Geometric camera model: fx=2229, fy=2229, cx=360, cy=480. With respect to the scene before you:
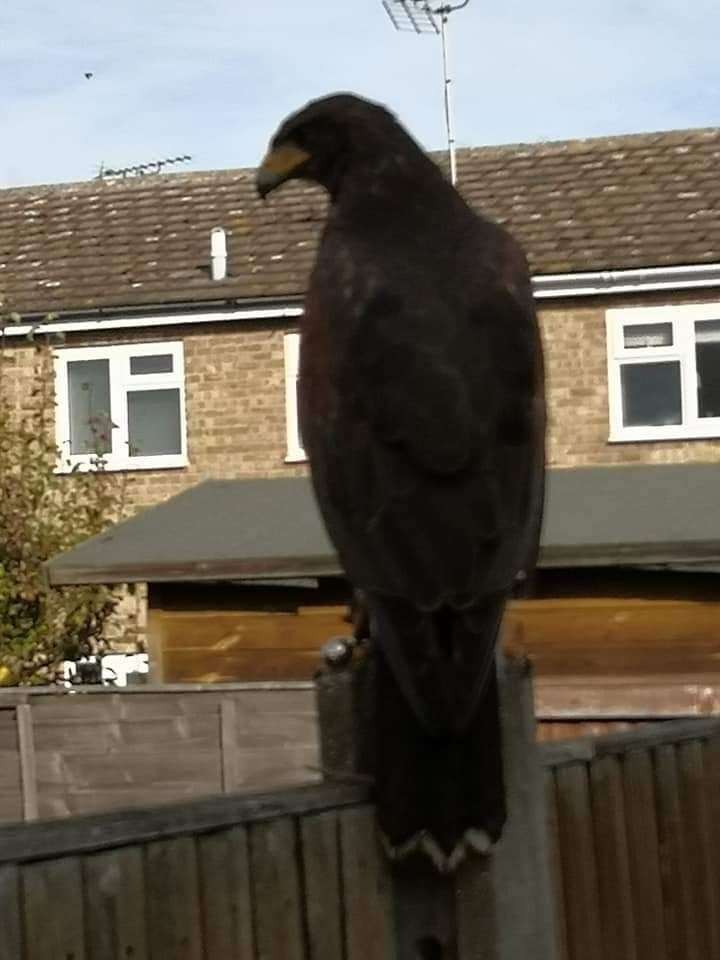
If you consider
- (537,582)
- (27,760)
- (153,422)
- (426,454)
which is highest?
(153,422)

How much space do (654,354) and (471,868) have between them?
15.9m

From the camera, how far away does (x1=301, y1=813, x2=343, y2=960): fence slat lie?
362cm

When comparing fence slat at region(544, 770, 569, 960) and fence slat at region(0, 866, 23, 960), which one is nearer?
fence slat at region(0, 866, 23, 960)

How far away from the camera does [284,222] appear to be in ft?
69.0

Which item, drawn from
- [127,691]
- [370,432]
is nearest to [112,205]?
[127,691]

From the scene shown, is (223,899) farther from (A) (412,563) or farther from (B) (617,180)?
(B) (617,180)

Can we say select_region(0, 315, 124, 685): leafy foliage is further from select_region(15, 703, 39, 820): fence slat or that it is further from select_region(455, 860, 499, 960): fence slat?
select_region(455, 860, 499, 960): fence slat

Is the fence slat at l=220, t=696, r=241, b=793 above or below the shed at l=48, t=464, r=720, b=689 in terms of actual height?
below

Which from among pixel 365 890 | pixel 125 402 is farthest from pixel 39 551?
pixel 365 890

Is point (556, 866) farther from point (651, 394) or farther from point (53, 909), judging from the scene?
point (651, 394)

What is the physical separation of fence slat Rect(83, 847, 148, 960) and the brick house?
14809 mm

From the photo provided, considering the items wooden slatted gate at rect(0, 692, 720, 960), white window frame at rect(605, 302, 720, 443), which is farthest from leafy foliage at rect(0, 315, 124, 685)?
wooden slatted gate at rect(0, 692, 720, 960)

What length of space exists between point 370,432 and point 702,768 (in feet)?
6.67

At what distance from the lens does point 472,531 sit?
351cm
